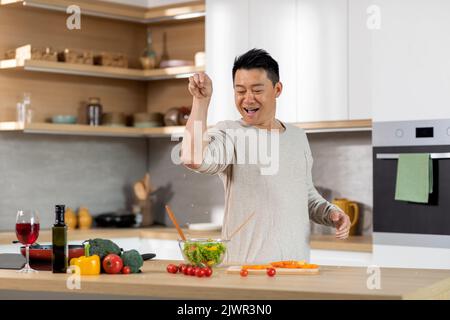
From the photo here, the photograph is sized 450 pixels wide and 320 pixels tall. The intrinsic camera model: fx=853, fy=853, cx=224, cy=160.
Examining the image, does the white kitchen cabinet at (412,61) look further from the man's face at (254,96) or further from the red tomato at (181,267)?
the red tomato at (181,267)

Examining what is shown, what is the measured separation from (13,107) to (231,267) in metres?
3.07

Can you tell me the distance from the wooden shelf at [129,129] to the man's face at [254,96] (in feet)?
5.45

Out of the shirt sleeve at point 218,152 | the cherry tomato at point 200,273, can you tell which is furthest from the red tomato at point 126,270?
the shirt sleeve at point 218,152

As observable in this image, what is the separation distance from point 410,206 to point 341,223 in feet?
5.17

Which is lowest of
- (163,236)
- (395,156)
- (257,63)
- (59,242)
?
(163,236)

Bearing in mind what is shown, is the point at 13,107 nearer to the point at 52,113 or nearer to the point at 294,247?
the point at 52,113

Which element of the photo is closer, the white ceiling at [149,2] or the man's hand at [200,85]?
the man's hand at [200,85]

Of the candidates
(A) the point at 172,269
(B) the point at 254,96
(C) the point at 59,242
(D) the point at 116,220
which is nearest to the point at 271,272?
(A) the point at 172,269

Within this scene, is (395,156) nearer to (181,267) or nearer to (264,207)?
(264,207)

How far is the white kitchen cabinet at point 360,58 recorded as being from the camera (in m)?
4.72

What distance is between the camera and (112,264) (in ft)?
9.02

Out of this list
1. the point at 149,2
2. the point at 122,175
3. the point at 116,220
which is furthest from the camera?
the point at 122,175
